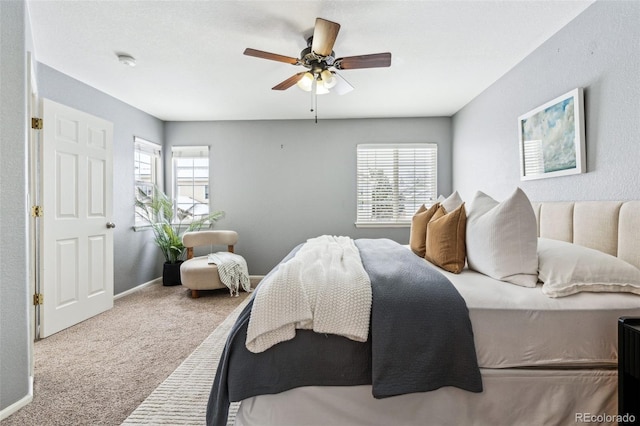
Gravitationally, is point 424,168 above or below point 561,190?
above

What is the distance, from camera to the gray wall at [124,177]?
11.1ft

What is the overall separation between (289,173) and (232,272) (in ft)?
5.82

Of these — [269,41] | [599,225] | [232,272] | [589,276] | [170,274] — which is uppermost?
[269,41]

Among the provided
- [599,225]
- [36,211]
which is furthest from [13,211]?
[599,225]

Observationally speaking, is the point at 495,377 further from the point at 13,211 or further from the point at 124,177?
the point at 124,177

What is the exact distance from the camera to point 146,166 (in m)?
4.46

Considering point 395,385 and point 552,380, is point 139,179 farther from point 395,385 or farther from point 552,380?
point 552,380

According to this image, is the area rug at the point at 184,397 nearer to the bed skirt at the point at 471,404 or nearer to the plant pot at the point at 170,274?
the bed skirt at the point at 471,404

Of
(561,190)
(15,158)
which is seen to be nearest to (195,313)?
(15,158)

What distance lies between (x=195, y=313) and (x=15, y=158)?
6.89 feet

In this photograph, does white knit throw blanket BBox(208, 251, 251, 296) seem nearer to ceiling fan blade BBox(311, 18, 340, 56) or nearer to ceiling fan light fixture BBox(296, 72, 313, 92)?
ceiling fan light fixture BBox(296, 72, 313, 92)

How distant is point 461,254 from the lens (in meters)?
1.90

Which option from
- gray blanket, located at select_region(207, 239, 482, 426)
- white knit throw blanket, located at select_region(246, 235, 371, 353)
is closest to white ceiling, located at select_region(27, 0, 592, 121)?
white knit throw blanket, located at select_region(246, 235, 371, 353)

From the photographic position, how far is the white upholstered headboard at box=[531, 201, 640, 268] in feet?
5.19
